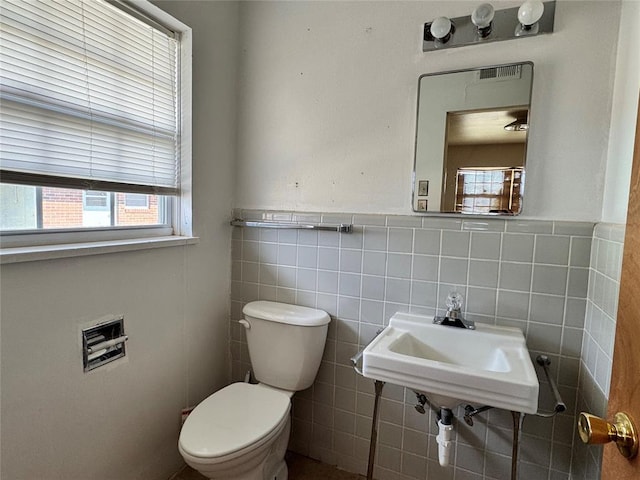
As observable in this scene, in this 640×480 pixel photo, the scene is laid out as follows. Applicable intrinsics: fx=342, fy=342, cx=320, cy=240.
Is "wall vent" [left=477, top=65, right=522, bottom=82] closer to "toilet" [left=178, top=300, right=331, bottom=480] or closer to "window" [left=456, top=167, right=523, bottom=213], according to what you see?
"window" [left=456, top=167, right=523, bottom=213]

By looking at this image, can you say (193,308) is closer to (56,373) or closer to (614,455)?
(56,373)

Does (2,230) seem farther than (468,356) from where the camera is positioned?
No

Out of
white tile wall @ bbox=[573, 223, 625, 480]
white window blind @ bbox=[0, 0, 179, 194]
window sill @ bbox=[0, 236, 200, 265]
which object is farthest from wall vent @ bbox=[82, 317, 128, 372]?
white tile wall @ bbox=[573, 223, 625, 480]

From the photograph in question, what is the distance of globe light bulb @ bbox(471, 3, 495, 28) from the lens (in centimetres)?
121

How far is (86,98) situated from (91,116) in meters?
0.06

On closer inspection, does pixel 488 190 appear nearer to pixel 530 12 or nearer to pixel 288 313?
pixel 530 12

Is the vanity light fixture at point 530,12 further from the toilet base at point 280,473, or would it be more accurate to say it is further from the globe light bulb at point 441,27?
the toilet base at point 280,473

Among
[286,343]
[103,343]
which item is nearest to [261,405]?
[286,343]

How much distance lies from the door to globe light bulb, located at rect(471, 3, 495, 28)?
2.95 feet

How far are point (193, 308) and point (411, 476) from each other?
48.6 inches

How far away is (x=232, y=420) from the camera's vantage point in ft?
4.22

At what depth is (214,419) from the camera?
4.24 ft

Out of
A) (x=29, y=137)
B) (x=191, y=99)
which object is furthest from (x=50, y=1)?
(x=191, y=99)

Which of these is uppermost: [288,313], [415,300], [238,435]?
[415,300]
